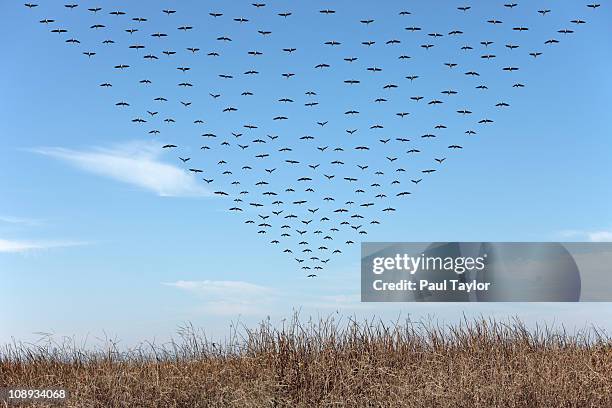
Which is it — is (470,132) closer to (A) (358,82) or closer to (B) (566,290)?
(A) (358,82)

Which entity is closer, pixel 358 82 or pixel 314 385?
pixel 314 385

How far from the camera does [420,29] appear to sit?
46.2ft

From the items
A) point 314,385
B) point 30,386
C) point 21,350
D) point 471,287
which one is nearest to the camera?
point 314,385

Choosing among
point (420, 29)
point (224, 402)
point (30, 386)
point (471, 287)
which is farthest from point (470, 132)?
point (30, 386)

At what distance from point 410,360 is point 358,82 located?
5.40 meters

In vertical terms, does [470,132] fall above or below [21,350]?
above

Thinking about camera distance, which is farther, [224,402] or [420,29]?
[420,29]

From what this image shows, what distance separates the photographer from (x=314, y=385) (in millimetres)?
12562

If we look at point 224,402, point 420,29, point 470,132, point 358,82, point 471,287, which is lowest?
point 224,402

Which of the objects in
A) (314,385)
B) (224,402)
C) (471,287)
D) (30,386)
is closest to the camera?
(224,402)

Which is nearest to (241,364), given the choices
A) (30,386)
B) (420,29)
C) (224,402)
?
(224,402)

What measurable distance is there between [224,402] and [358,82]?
20.5 feet

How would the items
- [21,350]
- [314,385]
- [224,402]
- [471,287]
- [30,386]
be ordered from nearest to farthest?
[224,402], [314,385], [30,386], [21,350], [471,287]

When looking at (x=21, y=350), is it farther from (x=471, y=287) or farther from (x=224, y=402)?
(x=471, y=287)
